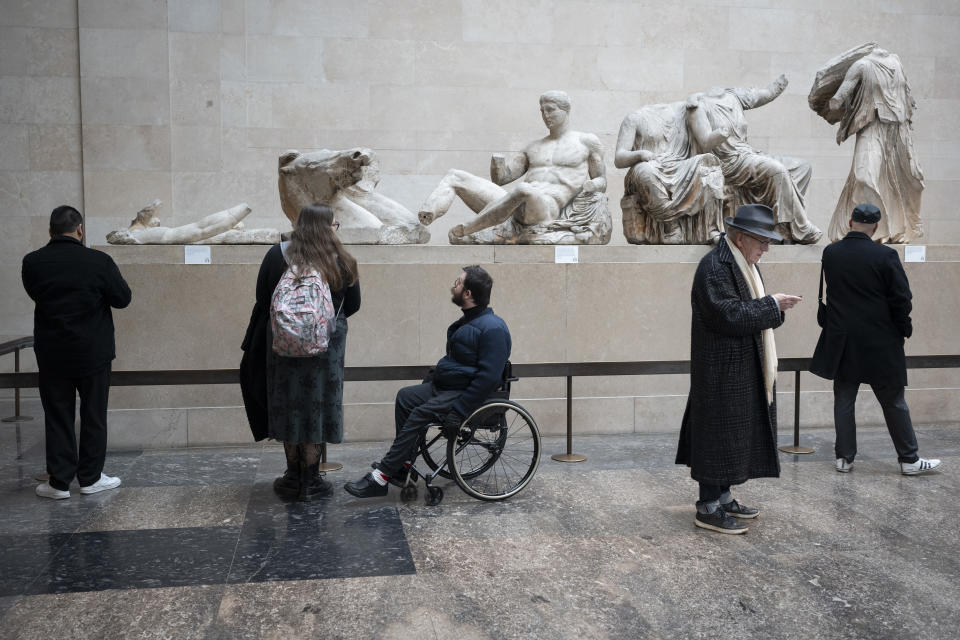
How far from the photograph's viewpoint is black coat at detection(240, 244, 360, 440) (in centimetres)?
496

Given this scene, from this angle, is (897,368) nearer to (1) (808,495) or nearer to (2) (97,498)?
(1) (808,495)

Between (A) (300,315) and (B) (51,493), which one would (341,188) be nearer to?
(A) (300,315)

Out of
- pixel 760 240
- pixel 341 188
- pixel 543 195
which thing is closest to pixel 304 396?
pixel 760 240

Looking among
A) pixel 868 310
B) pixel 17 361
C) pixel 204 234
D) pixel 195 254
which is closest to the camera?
pixel 868 310

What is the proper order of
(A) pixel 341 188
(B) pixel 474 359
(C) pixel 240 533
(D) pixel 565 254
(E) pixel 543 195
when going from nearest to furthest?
(C) pixel 240 533, (B) pixel 474 359, (A) pixel 341 188, (D) pixel 565 254, (E) pixel 543 195

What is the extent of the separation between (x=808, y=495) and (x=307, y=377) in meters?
3.04

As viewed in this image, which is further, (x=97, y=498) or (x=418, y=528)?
(x=97, y=498)

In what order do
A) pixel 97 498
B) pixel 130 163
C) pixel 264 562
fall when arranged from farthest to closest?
1. pixel 130 163
2. pixel 97 498
3. pixel 264 562

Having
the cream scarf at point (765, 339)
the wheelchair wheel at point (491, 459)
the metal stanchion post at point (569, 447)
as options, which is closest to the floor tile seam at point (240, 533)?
the wheelchair wheel at point (491, 459)

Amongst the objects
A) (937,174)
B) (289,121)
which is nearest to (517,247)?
(289,121)

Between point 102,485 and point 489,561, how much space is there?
2647mm

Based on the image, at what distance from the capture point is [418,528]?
461cm

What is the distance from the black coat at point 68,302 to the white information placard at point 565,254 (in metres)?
3.58

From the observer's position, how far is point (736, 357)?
14.3 feet
